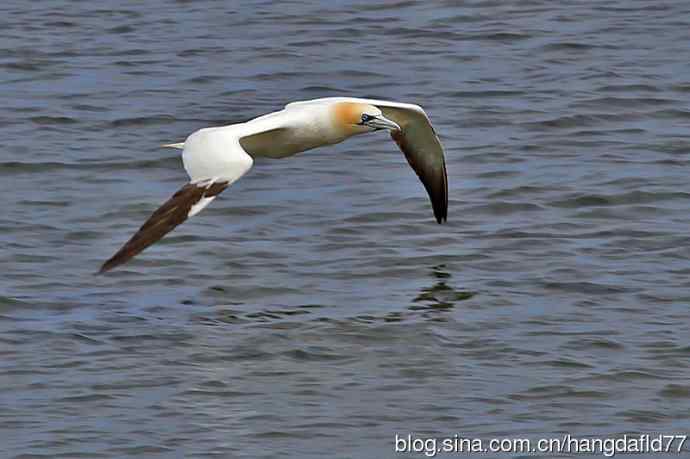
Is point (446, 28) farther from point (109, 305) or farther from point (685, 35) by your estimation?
point (109, 305)

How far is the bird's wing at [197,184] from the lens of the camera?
10398 millimetres

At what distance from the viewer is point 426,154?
46.2ft

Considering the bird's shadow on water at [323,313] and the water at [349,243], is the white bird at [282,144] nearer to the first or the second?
the water at [349,243]

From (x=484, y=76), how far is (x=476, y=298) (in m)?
6.35

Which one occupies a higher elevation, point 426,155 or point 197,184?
point 197,184

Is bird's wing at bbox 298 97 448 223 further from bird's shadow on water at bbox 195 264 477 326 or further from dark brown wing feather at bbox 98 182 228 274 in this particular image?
dark brown wing feather at bbox 98 182 228 274

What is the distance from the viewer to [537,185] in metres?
14.9

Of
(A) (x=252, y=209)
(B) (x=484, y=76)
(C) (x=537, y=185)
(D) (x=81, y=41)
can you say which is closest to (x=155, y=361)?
(A) (x=252, y=209)

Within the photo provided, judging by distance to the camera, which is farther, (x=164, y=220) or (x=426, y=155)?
(x=426, y=155)

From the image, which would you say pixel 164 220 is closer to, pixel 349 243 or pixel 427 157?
pixel 349 243

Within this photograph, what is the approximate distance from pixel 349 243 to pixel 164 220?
10.6ft

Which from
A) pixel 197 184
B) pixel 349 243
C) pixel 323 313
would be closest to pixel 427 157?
pixel 349 243

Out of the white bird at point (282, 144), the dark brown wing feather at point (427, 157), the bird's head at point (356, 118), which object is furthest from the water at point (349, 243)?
the bird's head at point (356, 118)

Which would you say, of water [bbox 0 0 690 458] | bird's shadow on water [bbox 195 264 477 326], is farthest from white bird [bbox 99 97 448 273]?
bird's shadow on water [bbox 195 264 477 326]
